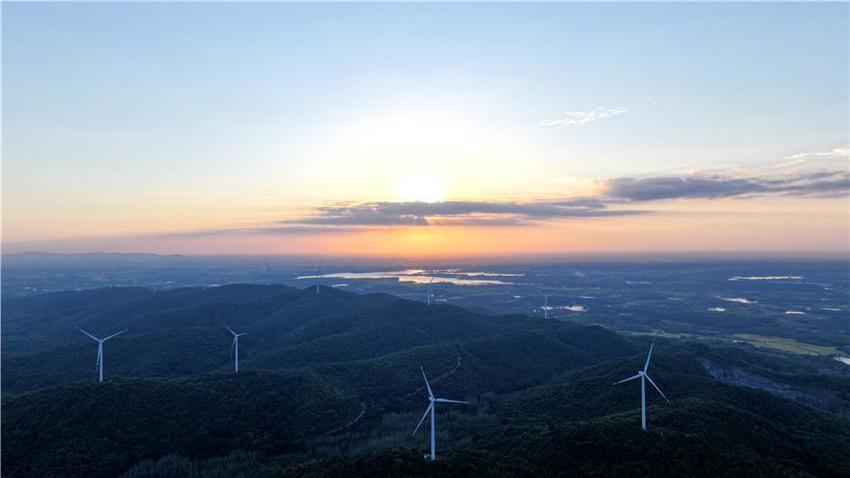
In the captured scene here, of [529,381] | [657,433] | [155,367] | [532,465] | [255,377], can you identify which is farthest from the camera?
[155,367]

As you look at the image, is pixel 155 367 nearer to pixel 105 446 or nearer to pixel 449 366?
pixel 105 446

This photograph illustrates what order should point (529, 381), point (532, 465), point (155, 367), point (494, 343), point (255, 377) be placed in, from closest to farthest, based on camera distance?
point (532, 465) → point (255, 377) → point (529, 381) → point (155, 367) → point (494, 343)

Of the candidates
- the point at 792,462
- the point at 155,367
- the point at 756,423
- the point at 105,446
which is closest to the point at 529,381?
the point at 756,423

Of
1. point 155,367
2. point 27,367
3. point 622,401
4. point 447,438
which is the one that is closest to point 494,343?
point 622,401

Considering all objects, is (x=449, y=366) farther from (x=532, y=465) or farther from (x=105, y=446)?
(x=105, y=446)

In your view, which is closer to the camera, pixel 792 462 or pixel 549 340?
pixel 792 462

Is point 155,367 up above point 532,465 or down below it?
below
